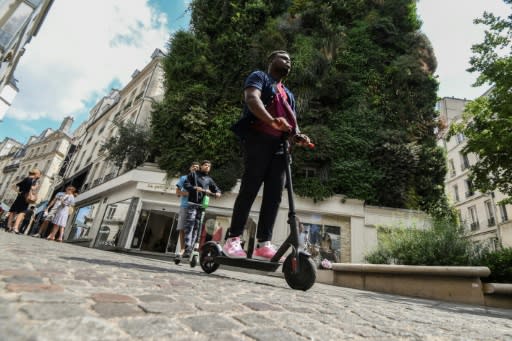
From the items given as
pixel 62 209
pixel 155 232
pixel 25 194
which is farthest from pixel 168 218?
pixel 25 194

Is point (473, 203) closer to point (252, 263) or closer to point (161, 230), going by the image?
point (161, 230)

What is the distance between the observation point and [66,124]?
160ft

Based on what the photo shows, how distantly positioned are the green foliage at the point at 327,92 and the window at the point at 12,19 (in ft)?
22.6

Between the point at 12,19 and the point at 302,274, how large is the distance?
16.1 meters

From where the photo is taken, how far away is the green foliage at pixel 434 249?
648 centimetres

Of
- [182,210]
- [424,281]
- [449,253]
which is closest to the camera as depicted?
[424,281]

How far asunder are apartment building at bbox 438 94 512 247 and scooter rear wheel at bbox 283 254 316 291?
2036 cm

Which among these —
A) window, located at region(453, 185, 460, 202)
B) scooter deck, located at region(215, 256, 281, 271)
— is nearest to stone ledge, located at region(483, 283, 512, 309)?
scooter deck, located at region(215, 256, 281, 271)

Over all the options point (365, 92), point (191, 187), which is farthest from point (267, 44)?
point (191, 187)

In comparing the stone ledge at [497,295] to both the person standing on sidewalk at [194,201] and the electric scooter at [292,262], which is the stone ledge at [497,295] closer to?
the electric scooter at [292,262]

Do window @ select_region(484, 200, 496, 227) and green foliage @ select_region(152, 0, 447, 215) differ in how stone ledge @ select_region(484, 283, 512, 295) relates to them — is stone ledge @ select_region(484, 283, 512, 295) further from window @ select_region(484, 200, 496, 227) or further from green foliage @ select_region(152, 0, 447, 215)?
window @ select_region(484, 200, 496, 227)

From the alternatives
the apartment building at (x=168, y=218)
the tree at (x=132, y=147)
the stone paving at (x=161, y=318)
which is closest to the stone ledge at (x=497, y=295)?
the stone paving at (x=161, y=318)

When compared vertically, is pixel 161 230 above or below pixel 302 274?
above

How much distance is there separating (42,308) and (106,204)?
20.6 m
